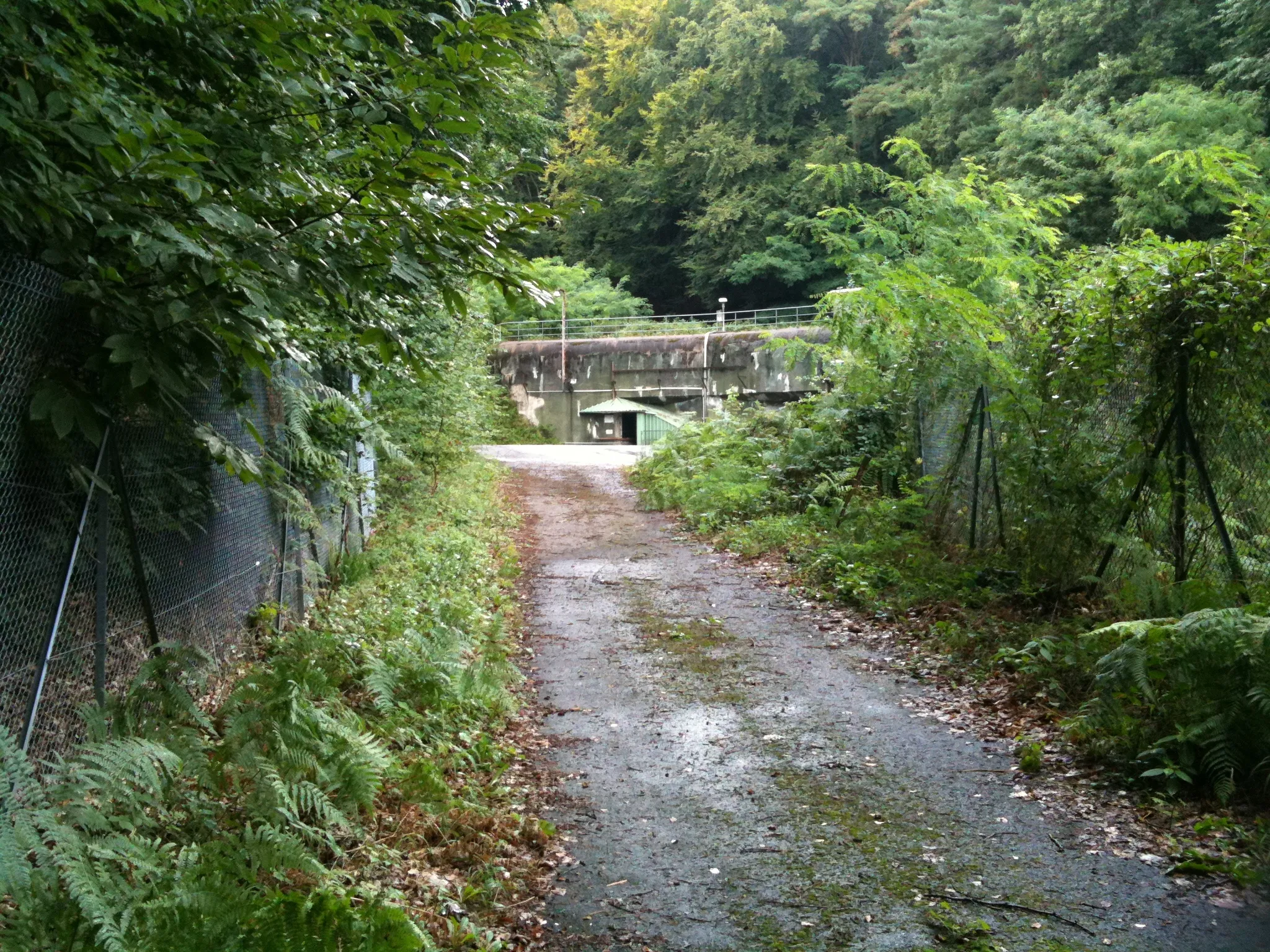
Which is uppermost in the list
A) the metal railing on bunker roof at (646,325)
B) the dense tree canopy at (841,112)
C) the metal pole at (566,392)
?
the dense tree canopy at (841,112)

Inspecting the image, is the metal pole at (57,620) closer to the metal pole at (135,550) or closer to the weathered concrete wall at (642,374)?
the metal pole at (135,550)

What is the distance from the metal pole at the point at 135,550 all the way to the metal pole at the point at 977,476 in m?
7.58

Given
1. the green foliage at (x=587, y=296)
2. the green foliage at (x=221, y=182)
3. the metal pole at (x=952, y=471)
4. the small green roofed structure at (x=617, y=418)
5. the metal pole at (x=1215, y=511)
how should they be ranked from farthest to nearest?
1. the green foliage at (x=587, y=296)
2. the small green roofed structure at (x=617, y=418)
3. the metal pole at (x=952, y=471)
4. the metal pole at (x=1215, y=511)
5. the green foliage at (x=221, y=182)

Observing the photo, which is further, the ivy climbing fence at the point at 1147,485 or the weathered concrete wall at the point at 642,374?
the weathered concrete wall at the point at 642,374

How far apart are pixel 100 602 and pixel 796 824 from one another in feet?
11.5

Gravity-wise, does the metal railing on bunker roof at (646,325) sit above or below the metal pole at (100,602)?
above

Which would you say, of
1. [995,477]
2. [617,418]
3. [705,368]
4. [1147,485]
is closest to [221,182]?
[1147,485]

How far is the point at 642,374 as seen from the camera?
1515 inches

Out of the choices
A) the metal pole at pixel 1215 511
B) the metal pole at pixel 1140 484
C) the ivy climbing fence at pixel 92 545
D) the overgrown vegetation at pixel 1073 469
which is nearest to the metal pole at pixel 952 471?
the overgrown vegetation at pixel 1073 469

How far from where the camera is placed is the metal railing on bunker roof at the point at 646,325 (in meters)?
39.9

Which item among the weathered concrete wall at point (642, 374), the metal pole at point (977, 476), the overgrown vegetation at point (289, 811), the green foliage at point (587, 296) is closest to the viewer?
the overgrown vegetation at point (289, 811)

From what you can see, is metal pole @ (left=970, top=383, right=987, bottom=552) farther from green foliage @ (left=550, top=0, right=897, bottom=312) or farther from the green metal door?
green foliage @ (left=550, top=0, right=897, bottom=312)

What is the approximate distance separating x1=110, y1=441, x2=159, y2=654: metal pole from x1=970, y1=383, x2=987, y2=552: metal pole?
7582 millimetres

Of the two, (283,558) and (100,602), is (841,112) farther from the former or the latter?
(100,602)
